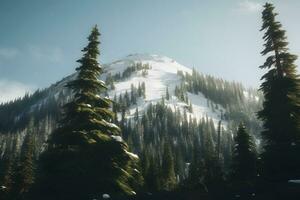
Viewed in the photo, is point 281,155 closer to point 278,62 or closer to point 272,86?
point 272,86

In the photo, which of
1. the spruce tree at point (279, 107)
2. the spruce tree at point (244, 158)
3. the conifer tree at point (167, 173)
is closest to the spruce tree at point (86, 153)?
the spruce tree at point (279, 107)

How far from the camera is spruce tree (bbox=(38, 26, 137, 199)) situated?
2147cm

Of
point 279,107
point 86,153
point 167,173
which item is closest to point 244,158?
point 279,107

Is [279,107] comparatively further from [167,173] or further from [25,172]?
[167,173]

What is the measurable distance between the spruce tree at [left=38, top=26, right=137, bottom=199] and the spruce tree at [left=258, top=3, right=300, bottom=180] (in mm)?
10396

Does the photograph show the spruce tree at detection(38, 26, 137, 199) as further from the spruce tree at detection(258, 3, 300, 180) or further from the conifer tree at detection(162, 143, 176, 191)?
the conifer tree at detection(162, 143, 176, 191)

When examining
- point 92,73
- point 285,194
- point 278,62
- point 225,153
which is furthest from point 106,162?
point 225,153

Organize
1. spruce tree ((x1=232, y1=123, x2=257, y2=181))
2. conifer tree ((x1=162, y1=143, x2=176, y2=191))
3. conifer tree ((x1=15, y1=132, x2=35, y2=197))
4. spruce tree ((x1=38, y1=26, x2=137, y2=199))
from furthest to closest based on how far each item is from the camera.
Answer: conifer tree ((x1=162, y1=143, x2=176, y2=191)) → conifer tree ((x1=15, y1=132, x2=35, y2=197)) → spruce tree ((x1=232, y1=123, x2=257, y2=181)) → spruce tree ((x1=38, y1=26, x2=137, y2=199))

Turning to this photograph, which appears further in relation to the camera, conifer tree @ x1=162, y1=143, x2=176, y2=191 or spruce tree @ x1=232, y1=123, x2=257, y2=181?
conifer tree @ x1=162, y1=143, x2=176, y2=191

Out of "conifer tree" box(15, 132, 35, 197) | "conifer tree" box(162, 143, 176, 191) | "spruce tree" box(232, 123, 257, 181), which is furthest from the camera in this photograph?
"conifer tree" box(162, 143, 176, 191)

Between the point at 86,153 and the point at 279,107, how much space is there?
597 inches

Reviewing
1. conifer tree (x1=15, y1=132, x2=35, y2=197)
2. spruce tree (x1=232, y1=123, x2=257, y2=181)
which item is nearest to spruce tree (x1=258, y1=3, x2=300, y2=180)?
spruce tree (x1=232, y1=123, x2=257, y2=181)

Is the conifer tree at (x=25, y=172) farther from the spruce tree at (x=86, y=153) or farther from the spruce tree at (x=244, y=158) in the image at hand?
the spruce tree at (x=86, y=153)

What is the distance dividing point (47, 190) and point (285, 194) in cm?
1431
